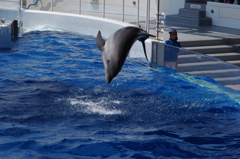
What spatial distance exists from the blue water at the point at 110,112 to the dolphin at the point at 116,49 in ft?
3.64

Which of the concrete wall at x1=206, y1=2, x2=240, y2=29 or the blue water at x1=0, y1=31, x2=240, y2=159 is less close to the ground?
the concrete wall at x1=206, y1=2, x2=240, y2=29

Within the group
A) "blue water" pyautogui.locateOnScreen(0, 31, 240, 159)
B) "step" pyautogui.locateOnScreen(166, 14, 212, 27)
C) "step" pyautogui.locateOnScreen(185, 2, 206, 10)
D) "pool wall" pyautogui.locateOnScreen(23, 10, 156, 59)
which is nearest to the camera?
"blue water" pyautogui.locateOnScreen(0, 31, 240, 159)

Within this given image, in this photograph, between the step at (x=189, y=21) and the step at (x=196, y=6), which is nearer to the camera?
the step at (x=189, y=21)

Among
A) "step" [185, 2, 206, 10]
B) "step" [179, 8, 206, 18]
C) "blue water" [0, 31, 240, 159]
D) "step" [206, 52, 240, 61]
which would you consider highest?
"step" [185, 2, 206, 10]

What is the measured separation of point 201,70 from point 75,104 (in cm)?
306

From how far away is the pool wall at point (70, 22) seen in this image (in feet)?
47.4

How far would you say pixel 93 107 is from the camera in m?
8.43

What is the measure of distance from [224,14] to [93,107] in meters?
7.84

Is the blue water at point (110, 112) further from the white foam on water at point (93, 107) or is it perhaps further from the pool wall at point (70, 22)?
the pool wall at point (70, 22)

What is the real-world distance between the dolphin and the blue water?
1109mm

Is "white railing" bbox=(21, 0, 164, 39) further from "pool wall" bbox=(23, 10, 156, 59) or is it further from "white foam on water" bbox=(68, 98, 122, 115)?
"white foam on water" bbox=(68, 98, 122, 115)

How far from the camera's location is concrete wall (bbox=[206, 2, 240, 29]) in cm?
1461

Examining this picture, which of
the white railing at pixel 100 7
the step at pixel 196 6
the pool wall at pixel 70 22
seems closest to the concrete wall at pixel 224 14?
the step at pixel 196 6

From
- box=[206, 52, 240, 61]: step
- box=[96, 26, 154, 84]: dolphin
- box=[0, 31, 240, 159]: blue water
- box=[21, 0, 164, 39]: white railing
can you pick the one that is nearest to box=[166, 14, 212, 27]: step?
box=[21, 0, 164, 39]: white railing
